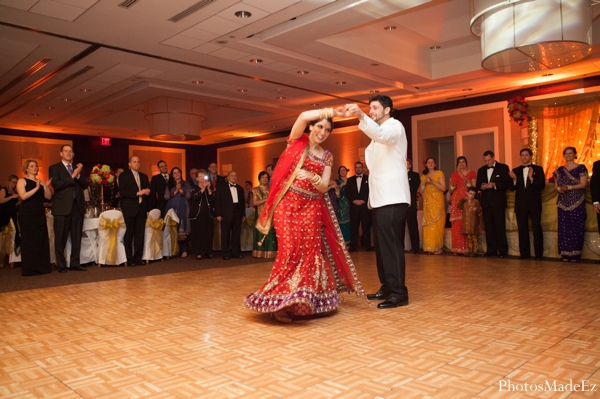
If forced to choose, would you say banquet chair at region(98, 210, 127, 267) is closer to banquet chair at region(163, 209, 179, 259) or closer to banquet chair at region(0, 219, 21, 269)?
banquet chair at region(163, 209, 179, 259)

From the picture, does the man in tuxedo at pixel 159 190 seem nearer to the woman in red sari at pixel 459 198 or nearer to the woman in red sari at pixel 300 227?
the woman in red sari at pixel 300 227

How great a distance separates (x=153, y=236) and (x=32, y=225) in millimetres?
1800

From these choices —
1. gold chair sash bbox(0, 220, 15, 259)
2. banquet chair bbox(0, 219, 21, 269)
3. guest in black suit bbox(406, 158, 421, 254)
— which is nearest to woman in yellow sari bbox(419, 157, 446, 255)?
guest in black suit bbox(406, 158, 421, 254)

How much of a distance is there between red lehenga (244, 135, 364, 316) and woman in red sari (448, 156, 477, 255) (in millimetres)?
5079

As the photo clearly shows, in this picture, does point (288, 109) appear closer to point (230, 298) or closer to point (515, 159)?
point (515, 159)

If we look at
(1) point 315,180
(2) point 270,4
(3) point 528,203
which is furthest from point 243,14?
(3) point 528,203

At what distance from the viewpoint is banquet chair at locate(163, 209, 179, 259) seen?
319 inches

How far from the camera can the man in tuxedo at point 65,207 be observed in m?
6.34

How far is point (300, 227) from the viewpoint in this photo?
3.45 metres

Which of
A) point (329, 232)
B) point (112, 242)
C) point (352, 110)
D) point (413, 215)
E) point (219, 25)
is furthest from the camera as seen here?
point (413, 215)

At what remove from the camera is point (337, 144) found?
527 inches

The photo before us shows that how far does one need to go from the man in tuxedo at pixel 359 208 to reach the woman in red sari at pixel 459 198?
1.67 meters

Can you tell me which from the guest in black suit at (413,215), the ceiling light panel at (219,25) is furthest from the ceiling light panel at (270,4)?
the guest in black suit at (413,215)

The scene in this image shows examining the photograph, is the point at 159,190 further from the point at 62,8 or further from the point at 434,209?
the point at 434,209
